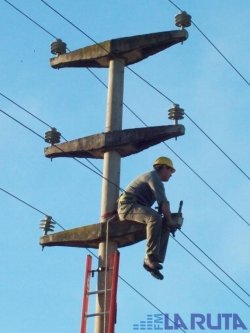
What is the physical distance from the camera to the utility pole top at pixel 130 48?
17.0m

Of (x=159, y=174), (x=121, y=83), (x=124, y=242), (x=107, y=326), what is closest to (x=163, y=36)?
(x=121, y=83)

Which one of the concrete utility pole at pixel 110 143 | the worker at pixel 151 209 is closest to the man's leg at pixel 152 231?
the worker at pixel 151 209

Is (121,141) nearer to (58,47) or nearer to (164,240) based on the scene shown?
(164,240)

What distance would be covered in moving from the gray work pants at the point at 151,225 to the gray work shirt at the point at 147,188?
0.23 meters

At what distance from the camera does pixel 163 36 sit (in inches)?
671

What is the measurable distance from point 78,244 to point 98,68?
284 cm

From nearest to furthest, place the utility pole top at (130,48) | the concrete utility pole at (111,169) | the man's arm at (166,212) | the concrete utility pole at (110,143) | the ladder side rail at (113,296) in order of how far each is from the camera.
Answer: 1. the ladder side rail at (113,296)
2. the concrete utility pole at (111,169)
3. the man's arm at (166,212)
4. the concrete utility pole at (110,143)
5. the utility pole top at (130,48)

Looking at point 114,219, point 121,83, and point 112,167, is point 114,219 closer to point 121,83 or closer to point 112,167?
point 112,167

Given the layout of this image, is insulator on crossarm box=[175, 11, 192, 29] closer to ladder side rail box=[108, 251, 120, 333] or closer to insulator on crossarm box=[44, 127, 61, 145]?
insulator on crossarm box=[44, 127, 61, 145]

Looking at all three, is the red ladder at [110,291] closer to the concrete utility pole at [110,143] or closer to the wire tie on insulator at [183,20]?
the concrete utility pole at [110,143]

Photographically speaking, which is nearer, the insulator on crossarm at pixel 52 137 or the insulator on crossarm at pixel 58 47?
the insulator on crossarm at pixel 52 137

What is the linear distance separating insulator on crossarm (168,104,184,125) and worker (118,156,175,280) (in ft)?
1.88

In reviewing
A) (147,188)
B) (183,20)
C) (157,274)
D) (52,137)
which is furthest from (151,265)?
(183,20)

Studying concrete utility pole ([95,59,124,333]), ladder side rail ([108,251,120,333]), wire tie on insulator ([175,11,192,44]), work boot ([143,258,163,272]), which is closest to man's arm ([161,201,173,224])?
work boot ([143,258,163,272])
